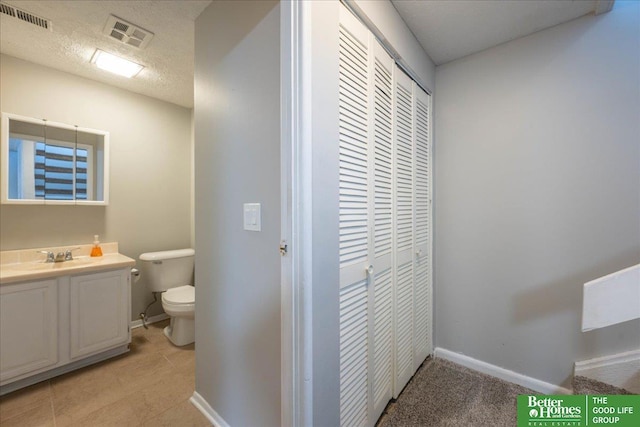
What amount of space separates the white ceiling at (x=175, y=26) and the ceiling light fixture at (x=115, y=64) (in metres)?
0.05

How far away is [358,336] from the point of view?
118cm

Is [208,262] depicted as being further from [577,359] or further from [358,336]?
[577,359]

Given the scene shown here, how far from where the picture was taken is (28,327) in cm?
161

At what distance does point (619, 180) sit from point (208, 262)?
229 cm

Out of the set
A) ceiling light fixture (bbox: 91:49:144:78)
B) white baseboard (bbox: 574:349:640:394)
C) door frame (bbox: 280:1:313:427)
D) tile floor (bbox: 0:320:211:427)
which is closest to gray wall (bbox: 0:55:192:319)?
ceiling light fixture (bbox: 91:49:144:78)

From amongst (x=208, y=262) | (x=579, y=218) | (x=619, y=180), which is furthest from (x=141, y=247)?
(x=619, y=180)

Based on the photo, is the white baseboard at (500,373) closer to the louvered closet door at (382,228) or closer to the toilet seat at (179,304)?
the louvered closet door at (382,228)

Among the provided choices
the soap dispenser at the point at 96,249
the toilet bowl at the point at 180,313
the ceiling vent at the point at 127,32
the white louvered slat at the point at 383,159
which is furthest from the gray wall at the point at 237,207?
the soap dispenser at the point at 96,249

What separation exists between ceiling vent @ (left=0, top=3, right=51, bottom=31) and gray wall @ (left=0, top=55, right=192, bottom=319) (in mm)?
625

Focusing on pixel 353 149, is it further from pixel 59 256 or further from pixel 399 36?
pixel 59 256

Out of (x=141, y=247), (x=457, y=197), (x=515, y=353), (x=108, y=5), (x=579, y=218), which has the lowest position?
(x=515, y=353)

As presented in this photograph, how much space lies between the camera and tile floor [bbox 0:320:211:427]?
4.58ft

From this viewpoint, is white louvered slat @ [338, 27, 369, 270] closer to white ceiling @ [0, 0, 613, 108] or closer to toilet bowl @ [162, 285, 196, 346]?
white ceiling @ [0, 0, 613, 108]

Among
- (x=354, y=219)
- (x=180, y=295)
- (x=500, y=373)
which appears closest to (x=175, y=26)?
(x=354, y=219)
